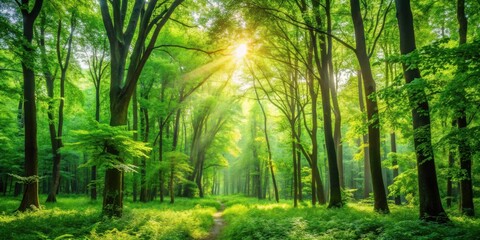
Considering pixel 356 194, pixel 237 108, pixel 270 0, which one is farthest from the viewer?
pixel 356 194

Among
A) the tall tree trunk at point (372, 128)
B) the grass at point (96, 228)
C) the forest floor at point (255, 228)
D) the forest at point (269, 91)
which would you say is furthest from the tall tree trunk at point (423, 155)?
the grass at point (96, 228)

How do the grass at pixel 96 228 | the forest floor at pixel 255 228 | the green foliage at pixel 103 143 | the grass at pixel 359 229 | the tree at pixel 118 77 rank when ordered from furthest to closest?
the tree at pixel 118 77
the green foliage at pixel 103 143
the grass at pixel 96 228
the forest floor at pixel 255 228
the grass at pixel 359 229

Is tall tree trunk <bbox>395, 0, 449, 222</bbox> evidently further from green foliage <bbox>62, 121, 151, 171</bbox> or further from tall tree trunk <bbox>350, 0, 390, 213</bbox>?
green foliage <bbox>62, 121, 151, 171</bbox>

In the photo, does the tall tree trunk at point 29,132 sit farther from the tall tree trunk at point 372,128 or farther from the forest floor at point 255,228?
the tall tree trunk at point 372,128

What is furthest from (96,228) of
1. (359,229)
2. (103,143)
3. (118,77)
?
(359,229)

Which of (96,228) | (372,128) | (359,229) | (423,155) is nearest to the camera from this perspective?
(359,229)

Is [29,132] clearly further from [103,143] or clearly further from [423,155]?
[423,155]

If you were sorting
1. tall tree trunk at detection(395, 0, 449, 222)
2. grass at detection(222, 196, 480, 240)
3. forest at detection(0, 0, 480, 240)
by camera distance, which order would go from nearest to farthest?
grass at detection(222, 196, 480, 240) < forest at detection(0, 0, 480, 240) < tall tree trunk at detection(395, 0, 449, 222)

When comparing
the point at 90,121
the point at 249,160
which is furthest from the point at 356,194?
the point at 90,121

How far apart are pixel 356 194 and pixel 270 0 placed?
5298 centimetres

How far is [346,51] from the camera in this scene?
63.5 ft

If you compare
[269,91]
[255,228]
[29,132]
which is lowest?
[255,228]

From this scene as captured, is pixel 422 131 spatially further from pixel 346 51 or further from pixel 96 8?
pixel 96 8

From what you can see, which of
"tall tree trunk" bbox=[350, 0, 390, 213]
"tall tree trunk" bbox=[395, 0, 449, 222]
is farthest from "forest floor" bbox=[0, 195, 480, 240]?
"tall tree trunk" bbox=[350, 0, 390, 213]
